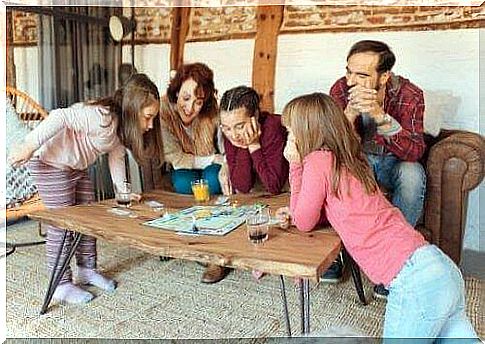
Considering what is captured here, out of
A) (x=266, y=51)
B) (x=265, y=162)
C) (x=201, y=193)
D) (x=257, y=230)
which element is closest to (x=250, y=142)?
(x=265, y=162)

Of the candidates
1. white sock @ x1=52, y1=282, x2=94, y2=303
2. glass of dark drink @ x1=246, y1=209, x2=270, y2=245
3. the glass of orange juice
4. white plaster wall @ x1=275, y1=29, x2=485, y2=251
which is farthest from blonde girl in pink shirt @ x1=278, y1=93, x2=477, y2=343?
white plaster wall @ x1=275, y1=29, x2=485, y2=251

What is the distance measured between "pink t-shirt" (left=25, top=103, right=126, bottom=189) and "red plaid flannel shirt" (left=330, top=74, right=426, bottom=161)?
0.98 meters

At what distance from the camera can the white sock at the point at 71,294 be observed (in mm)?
2311

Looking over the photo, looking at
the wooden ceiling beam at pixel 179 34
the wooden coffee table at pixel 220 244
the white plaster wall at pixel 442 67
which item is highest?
the wooden ceiling beam at pixel 179 34

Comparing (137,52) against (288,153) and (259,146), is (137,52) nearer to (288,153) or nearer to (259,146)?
(259,146)

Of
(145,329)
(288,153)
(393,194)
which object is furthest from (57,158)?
(393,194)

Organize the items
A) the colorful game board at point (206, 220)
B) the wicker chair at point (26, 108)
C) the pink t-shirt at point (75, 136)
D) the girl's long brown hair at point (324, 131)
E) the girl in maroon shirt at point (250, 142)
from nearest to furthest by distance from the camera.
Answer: the girl's long brown hair at point (324, 131) → the colorful game board at point (206, 220) → the pink t-shirt at point (75, 136) → the girl in maroon shirt at point (250, 142) → the wicker chair at point (26, 108)

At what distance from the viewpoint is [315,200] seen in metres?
1.65

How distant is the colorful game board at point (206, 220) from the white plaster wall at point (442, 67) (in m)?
1.27

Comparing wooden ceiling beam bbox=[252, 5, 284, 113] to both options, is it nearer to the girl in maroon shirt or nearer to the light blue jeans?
the girl in maroon shirt

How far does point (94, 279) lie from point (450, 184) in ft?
5.37

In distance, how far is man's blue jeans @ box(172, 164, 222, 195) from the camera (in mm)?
2740

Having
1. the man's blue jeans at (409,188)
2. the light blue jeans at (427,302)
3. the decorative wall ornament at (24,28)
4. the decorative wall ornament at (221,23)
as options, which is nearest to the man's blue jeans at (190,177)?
the man's blue jeans at (409,188)

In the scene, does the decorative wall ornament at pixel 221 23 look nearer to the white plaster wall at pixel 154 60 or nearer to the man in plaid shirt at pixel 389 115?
the white plaster wall at pixel 154 60
